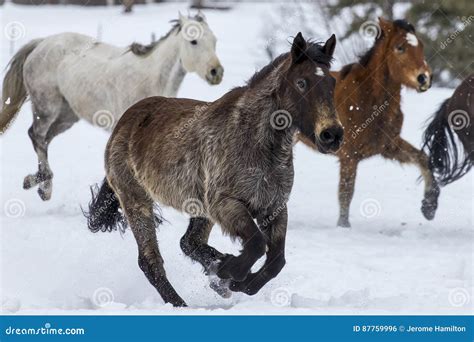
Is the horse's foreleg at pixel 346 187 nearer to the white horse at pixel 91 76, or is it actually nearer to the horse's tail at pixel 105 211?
the white horse at pixel 91 76

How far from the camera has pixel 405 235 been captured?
30.0 ft

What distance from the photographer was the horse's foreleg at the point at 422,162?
9523 millimetres

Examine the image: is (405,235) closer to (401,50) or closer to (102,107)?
(401,50)

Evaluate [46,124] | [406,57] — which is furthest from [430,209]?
[46,124]

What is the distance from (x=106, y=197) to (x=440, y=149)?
13.7 ft

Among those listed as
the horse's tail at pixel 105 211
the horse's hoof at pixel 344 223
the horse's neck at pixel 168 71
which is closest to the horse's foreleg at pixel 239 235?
the horse's tail at pixel 105 211

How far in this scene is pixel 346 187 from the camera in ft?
31.5

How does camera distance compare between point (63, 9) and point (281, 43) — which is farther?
point (63, 9)

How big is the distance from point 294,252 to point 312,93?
3002 millimetres

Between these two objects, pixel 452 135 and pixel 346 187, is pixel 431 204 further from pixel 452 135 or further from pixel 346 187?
pixel 346 187

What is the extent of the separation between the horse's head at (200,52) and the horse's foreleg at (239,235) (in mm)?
3699

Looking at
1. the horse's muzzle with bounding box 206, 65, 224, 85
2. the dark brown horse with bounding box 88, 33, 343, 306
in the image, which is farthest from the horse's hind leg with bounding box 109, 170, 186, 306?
the horse's muzzle with bounding box 206, 65, 224, 85
